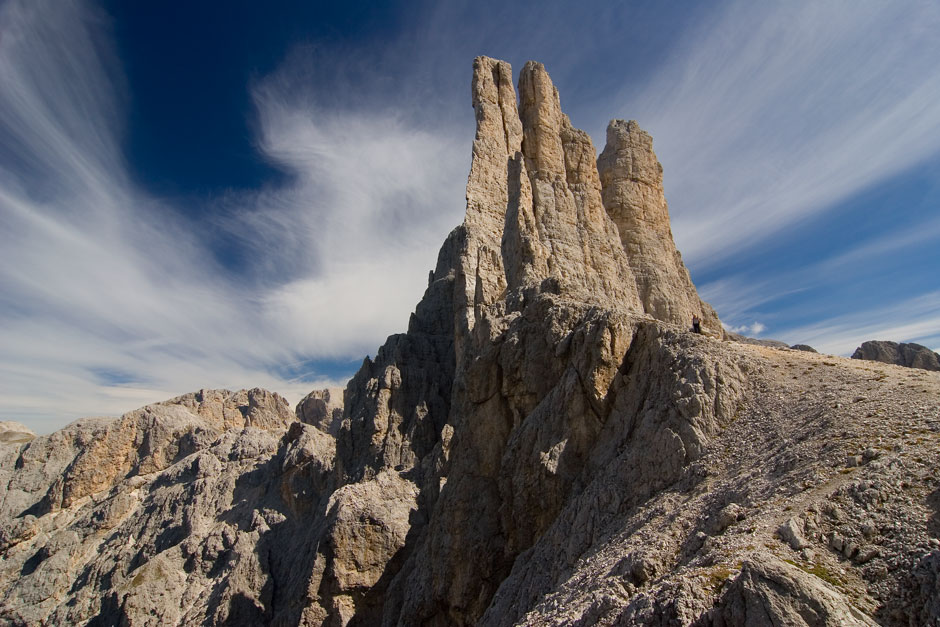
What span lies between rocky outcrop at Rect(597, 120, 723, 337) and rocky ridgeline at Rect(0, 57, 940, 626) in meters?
0.36

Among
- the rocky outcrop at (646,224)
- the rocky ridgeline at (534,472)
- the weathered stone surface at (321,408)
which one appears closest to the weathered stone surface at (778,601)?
the rocky ridgeline at (534,472)

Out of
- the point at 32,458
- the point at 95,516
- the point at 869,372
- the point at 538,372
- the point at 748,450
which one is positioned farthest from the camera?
the point at 32,458

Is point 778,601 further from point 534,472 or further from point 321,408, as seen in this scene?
point 321,408

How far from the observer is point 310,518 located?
6353 centimetres

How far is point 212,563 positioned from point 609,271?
215ft

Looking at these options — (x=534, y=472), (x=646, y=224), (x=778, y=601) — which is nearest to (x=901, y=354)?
(x=646, y=224)

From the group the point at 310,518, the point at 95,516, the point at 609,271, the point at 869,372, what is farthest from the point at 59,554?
the point at 869,372

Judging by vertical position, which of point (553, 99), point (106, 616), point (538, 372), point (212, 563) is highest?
point (553, 99)

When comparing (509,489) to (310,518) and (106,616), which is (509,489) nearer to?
(310,518)

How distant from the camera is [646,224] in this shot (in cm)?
6375

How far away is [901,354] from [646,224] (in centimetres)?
7509

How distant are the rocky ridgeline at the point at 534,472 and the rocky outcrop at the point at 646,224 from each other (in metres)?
0.36

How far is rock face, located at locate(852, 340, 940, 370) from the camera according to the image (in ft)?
303

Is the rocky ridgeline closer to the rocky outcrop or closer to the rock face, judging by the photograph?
the rocky outcrop
